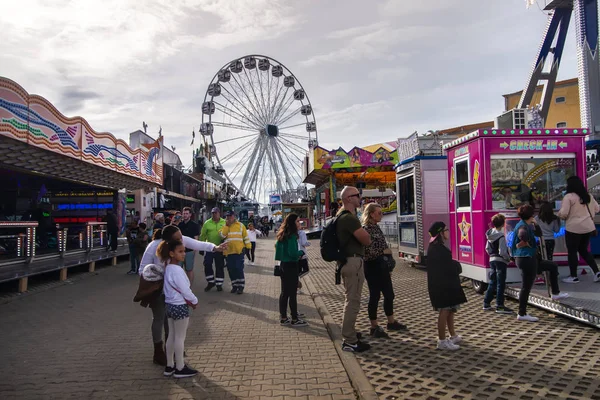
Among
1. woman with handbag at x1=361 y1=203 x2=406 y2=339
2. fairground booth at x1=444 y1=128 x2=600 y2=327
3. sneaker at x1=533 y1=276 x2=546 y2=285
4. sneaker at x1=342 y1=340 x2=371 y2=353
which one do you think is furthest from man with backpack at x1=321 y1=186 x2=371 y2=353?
sneaker at x1=533 y1=276 x2=546 y2=285

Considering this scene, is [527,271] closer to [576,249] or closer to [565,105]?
[576,249]

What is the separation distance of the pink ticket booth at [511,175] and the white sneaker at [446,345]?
279 centimetres

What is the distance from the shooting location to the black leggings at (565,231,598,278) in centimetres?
707

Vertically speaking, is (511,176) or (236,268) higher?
(511,176)

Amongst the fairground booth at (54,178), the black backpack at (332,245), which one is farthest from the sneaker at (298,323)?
the fairground booth at (54,178)

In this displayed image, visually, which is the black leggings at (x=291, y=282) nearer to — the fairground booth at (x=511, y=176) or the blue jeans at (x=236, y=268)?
the blue jeans at (x=236, y=268)

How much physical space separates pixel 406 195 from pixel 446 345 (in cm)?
705

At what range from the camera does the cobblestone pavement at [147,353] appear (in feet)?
13.4

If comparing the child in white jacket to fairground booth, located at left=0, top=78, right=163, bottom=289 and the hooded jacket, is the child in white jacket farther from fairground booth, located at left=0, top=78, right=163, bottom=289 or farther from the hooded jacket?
fairground booth, located at left=0, top=78, right=163, bottom=289

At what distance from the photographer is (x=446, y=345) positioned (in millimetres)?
4953

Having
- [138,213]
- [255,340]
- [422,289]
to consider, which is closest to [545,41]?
[422,289]

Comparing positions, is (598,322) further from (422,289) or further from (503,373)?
(422,289)

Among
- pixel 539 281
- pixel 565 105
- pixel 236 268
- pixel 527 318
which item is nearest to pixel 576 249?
pixel 539 281

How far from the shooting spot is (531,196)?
7891 mm
